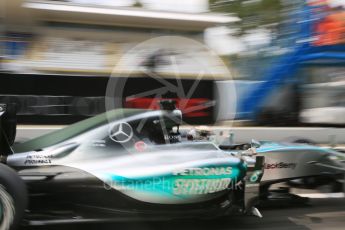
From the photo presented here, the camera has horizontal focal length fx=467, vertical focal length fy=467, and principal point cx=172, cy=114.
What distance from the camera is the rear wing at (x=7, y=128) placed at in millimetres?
3873

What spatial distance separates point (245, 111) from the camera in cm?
1102

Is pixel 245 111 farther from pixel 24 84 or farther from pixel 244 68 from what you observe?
pixel 24 84

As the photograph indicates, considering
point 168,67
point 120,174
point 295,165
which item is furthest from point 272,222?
point 168,67

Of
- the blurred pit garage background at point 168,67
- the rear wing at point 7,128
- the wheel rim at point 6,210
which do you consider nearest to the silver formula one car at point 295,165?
the rear wing at point 7,128

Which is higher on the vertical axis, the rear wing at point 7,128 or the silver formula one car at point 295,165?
the rear wing at point 7,128

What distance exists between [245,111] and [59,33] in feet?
18.8

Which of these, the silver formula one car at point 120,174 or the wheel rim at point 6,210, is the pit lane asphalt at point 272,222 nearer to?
the silver formula one car at point 120,174

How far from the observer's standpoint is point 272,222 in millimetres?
4684

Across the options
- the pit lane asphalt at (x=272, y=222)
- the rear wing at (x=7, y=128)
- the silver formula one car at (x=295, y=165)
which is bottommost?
the pit lane asphalt at (x=272, y=222)

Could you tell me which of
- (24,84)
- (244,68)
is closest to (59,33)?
(24,84)

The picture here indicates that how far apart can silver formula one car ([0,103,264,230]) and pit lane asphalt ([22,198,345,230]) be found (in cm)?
41

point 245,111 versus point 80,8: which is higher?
point 80,8

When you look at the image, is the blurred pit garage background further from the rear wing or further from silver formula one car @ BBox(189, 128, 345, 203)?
→ the rear wing

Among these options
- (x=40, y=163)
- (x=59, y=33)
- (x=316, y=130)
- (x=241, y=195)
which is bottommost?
(x=316, y=130)
